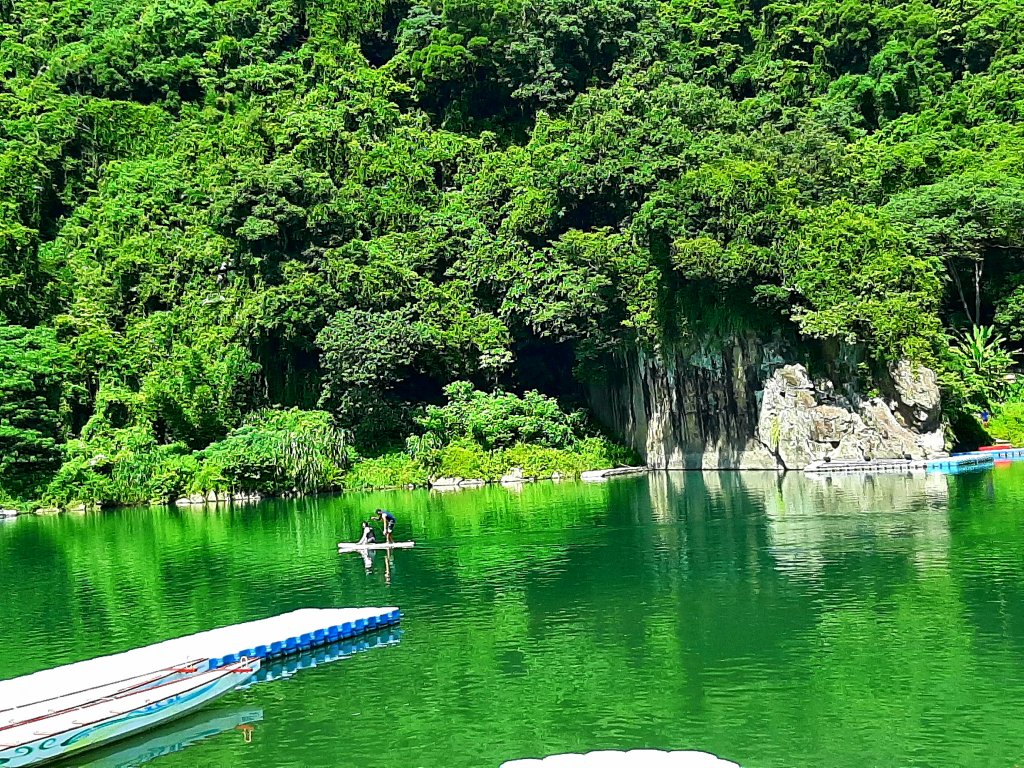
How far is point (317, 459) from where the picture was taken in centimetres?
5288

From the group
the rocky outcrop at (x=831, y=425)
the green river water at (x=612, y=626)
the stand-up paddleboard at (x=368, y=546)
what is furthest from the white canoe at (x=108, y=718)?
the rocky outcrop at (x=831, y=425)

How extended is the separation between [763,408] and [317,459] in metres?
19.9

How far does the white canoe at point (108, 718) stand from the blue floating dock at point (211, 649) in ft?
2.16

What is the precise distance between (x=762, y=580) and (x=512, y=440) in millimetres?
32481

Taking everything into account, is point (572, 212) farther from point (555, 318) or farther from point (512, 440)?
point (512, 440)

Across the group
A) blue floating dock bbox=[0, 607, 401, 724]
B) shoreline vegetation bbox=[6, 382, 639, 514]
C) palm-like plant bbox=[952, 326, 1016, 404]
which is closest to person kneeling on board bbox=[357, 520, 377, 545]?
blue floating dock bbox=[0, 607, 401, 724]

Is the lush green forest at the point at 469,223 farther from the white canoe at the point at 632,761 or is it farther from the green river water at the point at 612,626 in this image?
the white canoe at the point at 632,761

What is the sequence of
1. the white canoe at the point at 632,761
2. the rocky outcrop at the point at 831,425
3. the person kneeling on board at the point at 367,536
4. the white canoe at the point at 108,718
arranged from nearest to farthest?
the white canoe at the point at 632,761 < the white canoe at the point at 108,718 < the person kneeling on board at the point at 367,536 < the rocky outcrop at the point at 831,425

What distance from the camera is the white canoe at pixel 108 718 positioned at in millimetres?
13688

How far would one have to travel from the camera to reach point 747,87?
236 feet

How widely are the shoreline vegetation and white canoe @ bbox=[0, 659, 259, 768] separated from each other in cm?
3660

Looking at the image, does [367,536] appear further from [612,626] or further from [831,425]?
[831,425]

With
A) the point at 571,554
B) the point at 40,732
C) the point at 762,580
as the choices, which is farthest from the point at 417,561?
the point at 40,732

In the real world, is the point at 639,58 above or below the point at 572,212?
above
